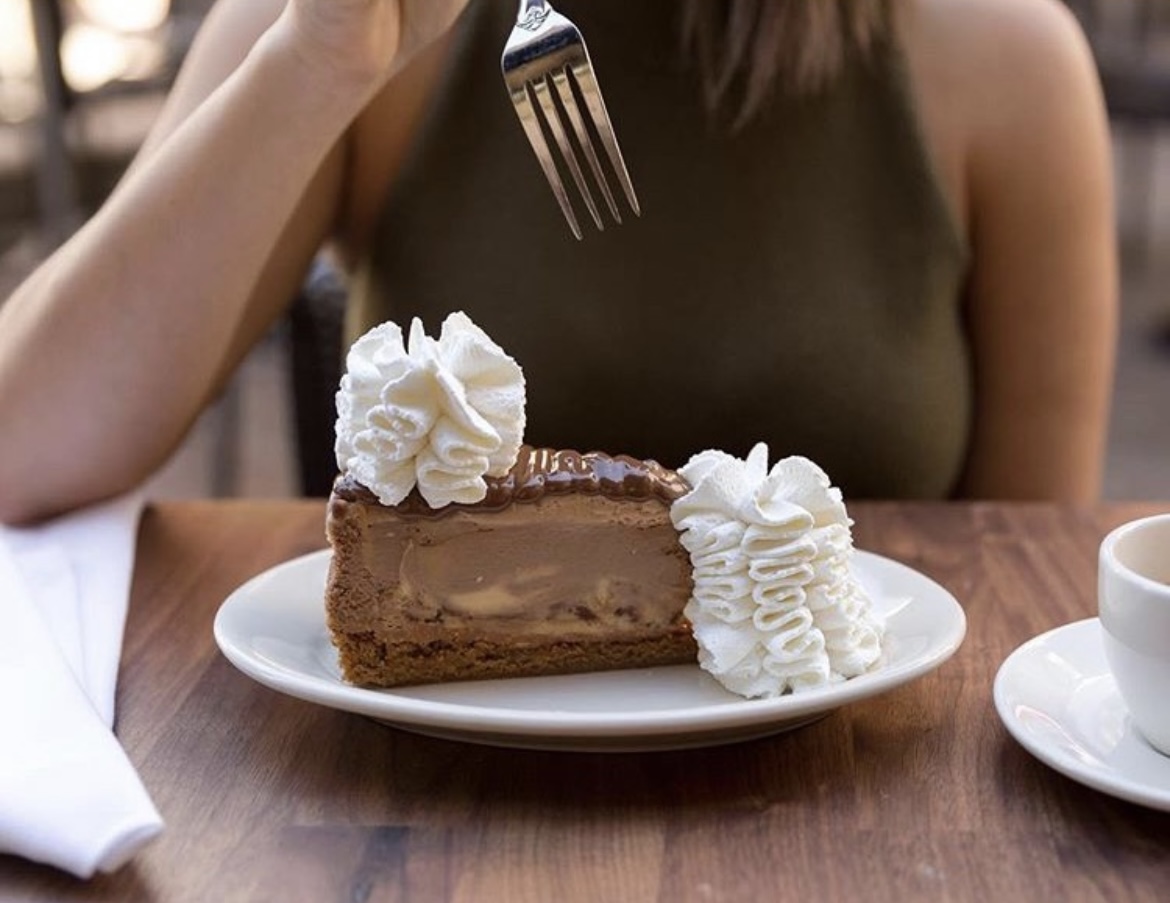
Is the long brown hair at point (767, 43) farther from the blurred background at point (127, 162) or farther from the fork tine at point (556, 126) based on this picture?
the blurred background at point (127, 162)

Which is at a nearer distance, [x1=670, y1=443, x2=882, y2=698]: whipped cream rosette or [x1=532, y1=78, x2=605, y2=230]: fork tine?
[x1=670, y1=443, x2=882, y2=698]: whipped cream rosette

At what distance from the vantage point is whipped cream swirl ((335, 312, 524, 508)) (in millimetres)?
857

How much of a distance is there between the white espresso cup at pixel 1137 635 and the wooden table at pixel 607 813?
1.8 inches

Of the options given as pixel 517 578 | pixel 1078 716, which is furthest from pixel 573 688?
pixel 1078 716

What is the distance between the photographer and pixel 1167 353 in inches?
166

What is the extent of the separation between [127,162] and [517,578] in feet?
11.9

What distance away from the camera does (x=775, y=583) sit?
33.3 inches

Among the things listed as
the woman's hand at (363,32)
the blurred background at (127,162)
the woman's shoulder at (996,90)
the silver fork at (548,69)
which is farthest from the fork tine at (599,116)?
the blurred background at (127,162)

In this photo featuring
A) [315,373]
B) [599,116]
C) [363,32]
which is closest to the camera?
[599,116]

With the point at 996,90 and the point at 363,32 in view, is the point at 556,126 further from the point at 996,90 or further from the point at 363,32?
the point at 996,90

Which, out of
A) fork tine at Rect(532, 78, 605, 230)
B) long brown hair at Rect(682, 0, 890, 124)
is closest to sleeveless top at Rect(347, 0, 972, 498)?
long brown hair at Rect(682, 0, 890, 124)

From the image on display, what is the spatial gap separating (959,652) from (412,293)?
67 cm

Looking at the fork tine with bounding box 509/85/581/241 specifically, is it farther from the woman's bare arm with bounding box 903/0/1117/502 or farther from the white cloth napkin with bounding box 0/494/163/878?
the woman's bare arm with bounding box 903/0/1117/502

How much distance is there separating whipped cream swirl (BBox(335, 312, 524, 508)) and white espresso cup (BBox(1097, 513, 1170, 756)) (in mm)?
309
